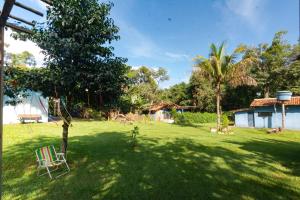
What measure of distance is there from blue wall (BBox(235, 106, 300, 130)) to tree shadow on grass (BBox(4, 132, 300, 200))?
46.6ft

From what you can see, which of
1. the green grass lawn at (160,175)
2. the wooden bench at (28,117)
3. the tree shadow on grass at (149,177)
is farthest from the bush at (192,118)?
the tree shadow on grass at (149,177)

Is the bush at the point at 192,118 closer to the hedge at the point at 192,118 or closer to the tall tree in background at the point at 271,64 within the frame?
the hedge at the point at 192,118

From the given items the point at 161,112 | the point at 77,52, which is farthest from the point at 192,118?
the point at 77,52

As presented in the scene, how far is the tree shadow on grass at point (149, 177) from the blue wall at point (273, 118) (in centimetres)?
1422

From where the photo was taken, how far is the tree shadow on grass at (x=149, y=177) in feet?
16.9

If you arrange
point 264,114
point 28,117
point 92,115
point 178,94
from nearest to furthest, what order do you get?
point 264,114 → point 28,117 → point 92,115 → point 178,94

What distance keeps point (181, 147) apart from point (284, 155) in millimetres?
4309

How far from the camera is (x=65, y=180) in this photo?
20.1 ft

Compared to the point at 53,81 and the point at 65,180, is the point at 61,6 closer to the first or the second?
the point at 53,81

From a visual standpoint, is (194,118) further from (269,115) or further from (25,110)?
(25,110)

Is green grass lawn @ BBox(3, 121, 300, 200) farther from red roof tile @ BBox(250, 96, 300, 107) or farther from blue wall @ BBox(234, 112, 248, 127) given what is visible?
blue wall @ BBox(234, 112, 248, 127)

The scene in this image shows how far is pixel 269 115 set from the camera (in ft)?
74.5

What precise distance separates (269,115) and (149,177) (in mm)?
20604

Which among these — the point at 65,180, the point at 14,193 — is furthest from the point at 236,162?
the point at 14,193
